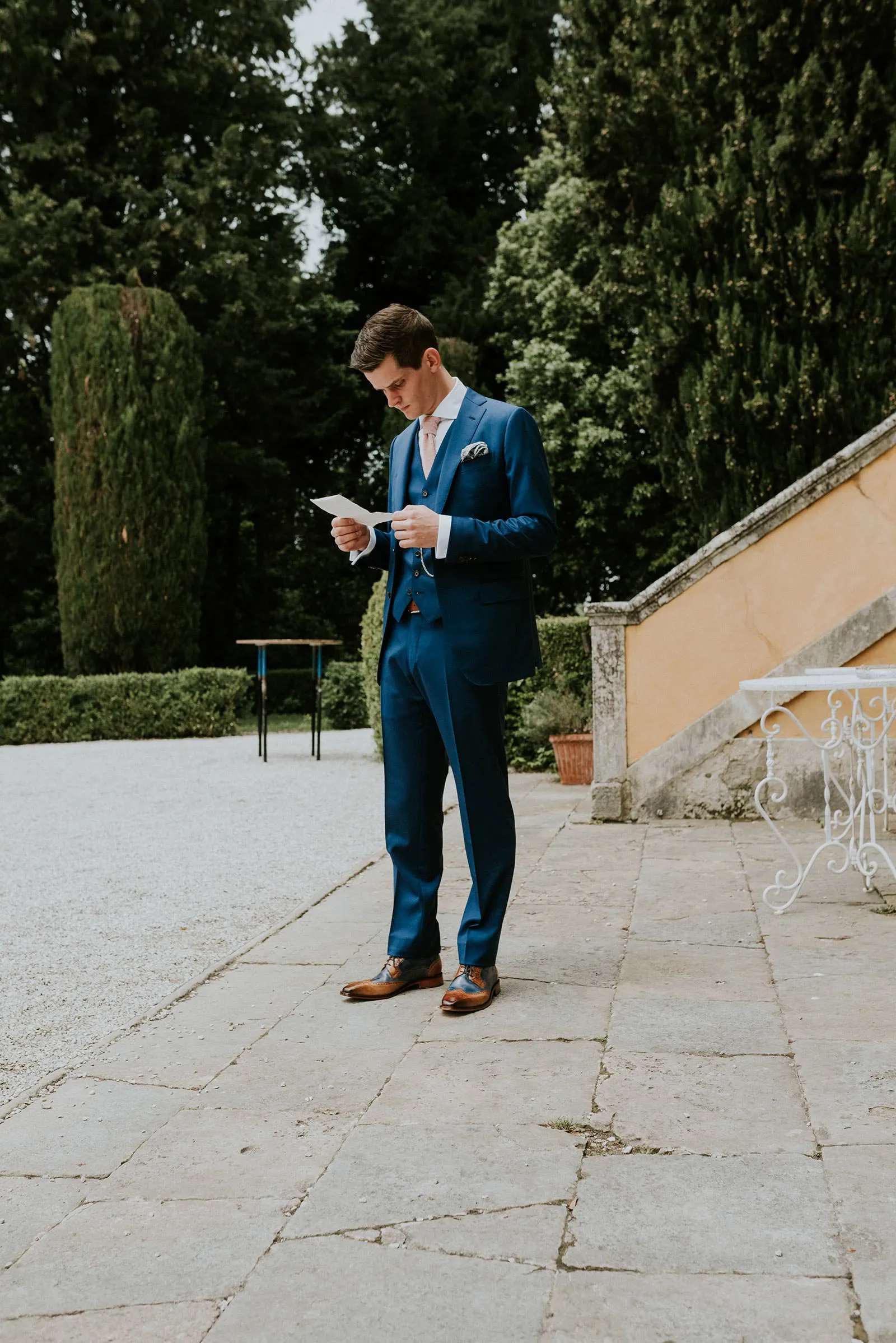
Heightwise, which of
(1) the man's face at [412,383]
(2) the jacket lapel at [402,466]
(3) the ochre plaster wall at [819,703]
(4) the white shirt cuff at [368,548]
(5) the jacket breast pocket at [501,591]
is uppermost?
(1) the man's face at [412,383]

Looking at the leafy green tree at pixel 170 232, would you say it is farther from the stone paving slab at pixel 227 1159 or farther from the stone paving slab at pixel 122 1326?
the stone paving slab at pixel 122 1326

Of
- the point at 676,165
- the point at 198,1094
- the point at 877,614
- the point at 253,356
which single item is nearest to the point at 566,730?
the point at 877,614

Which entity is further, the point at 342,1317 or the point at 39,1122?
the point at 39,1122

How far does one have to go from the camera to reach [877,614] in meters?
6.96

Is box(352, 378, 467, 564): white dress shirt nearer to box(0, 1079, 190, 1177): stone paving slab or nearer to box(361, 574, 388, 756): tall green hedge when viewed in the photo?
box(0, 1079, 190, 1177): stone paving slab

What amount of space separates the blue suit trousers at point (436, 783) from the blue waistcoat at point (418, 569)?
40mm

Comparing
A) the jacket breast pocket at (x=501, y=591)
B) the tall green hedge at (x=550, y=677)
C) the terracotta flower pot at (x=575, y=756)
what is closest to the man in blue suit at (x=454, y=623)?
the jacket breast pocket at (x=501, y=591)

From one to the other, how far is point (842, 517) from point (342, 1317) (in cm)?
596

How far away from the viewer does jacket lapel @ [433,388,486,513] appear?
11.9 ft

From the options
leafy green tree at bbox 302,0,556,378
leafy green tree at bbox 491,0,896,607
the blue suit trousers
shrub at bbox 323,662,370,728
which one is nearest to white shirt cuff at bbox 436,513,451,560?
the blue suit trousers

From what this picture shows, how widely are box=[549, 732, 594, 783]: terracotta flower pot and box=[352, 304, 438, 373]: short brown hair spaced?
6.15 metres

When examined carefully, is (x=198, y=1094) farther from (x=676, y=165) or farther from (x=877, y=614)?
(x=676, y=165)

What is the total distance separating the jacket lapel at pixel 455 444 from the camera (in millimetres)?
3617

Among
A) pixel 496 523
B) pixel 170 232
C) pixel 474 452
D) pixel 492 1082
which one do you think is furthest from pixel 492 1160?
pixel 170 232
